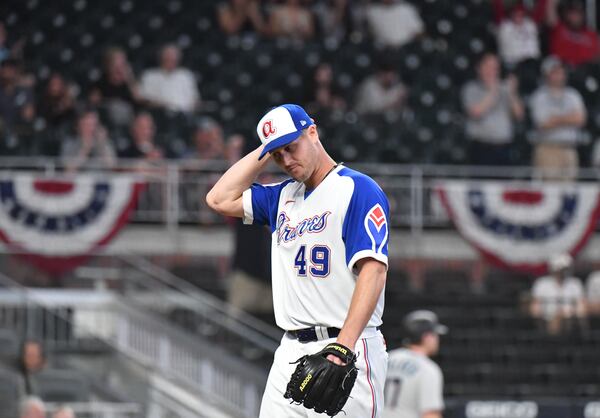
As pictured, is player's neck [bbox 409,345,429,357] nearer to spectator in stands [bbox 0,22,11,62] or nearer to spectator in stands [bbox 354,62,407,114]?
spectator in stands [bbox 354,62,407,114]

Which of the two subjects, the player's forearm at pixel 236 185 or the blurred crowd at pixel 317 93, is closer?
the player's forearm at pixel 236 185

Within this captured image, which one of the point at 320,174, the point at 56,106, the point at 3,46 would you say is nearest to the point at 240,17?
the point at 3,46

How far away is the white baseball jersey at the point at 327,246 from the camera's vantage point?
5.78 m

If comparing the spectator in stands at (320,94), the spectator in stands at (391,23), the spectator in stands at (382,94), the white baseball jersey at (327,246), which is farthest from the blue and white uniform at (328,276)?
the spectator in stands at (391,23)

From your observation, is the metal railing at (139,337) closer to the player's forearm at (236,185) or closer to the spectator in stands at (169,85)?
the spectator in stands at (169,85)

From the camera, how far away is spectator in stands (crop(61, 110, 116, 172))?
1425 cm

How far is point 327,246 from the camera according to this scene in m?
5.84

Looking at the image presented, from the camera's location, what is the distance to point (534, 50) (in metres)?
17.8

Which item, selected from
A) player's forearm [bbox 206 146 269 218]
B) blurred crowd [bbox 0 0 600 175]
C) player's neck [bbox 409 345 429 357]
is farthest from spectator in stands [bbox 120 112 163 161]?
player's forearm [bbox 206 146 269 218]

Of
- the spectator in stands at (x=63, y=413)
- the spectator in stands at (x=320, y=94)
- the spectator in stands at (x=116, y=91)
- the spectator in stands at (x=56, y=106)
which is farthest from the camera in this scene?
the spectator in stands at (x=320, y=94)

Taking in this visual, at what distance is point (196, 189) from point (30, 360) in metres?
3.43

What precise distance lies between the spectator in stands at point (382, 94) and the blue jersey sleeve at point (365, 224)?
10478 millimetres

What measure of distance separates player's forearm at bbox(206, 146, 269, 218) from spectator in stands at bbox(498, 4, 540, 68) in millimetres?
11719

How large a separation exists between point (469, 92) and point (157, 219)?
3.77 metres
